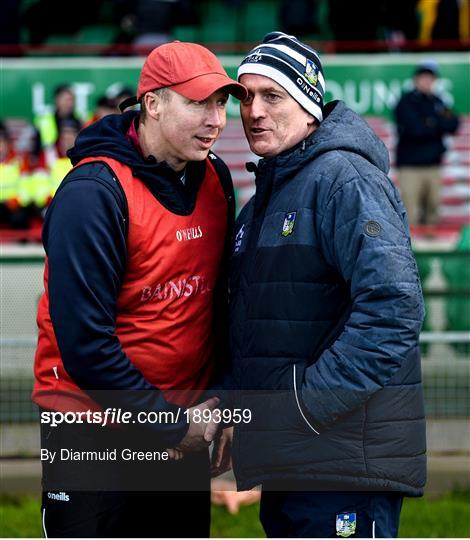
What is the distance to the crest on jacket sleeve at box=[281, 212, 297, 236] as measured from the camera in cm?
327

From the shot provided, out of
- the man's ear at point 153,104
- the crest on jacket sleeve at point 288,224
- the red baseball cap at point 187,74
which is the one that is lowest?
the crest on jacket sleeve at point 288,224

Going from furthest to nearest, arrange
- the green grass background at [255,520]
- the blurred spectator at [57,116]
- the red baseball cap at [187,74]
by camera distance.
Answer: the blurred spectator at [57,116] → the green grass background at [255,520] → the red baseball cap at [187,74]

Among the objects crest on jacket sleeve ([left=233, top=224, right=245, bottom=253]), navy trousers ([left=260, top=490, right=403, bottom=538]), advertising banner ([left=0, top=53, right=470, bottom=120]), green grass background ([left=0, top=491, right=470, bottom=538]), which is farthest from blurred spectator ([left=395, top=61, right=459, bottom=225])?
navy trousers ([left=260, top=490, right=403, bottom=538])

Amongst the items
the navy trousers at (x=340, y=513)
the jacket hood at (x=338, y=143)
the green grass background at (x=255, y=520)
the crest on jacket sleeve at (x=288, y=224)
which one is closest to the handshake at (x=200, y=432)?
the navy trousers at (x=340, y=513)

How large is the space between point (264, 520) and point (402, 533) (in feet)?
5.80

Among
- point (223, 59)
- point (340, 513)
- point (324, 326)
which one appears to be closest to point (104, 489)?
point (340, 513)

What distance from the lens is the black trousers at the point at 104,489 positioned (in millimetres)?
3475

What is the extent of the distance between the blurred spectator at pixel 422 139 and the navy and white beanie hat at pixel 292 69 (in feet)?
24.6

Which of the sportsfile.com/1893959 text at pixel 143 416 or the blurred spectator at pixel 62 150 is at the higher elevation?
the sportsfile.com/1893959 text at pixel 143 416

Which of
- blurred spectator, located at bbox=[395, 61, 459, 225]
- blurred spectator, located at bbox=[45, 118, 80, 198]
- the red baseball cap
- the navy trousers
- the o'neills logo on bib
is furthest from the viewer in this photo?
blurred spectator, located at bbox=[395, 61, 459, 225]

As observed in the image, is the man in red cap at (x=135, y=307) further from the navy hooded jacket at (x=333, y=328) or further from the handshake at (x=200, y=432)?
the navy hooded jacket at (x=333, y=328)

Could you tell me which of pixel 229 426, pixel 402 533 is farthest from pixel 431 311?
pixel 229 426

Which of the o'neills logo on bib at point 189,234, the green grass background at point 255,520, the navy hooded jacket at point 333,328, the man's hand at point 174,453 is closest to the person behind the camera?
the navy hooded jacket at point 333,328

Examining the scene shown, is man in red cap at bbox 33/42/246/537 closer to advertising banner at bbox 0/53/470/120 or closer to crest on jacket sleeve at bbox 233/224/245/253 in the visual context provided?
crest on jacket sleeve at bbox 233/224/245/253
